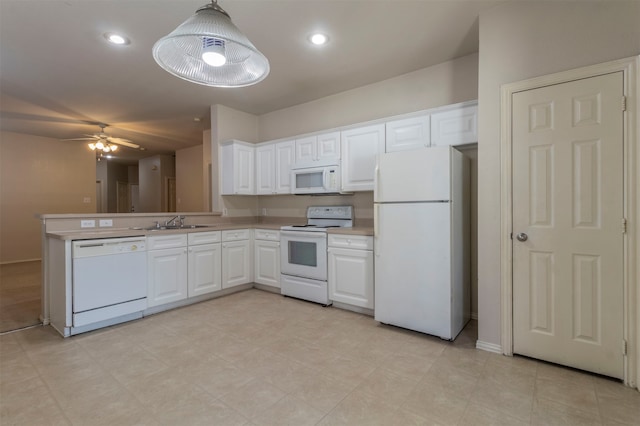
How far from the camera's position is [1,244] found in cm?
600

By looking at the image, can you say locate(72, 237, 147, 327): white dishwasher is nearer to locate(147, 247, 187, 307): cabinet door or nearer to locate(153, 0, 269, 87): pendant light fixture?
locate(147, 247, 187, 307): cabinet door

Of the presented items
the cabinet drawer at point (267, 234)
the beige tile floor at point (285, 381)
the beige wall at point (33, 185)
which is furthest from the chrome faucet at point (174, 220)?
the beige wall at point (33, 185)

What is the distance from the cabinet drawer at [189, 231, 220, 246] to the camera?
356 centimetres

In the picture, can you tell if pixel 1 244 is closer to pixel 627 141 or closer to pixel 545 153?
pixel 545 153

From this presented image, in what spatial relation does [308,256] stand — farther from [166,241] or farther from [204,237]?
[166,241]

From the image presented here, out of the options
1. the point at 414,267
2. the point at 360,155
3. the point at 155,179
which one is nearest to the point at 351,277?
the point at 414,267

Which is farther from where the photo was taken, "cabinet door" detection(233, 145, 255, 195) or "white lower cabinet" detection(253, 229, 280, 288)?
"cabinet door" detection(233, 145, 255, 195)

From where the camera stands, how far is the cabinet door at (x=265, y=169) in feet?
14.5

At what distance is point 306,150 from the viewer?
4.01 meters

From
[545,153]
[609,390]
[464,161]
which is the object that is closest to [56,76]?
[464,161]

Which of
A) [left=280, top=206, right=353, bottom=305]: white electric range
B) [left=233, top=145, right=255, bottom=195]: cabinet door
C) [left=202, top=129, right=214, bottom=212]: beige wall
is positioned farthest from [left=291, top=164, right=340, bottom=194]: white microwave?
[left=202, top=129, right=214, bottom=212]: beige wall

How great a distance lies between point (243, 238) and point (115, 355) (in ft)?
6.60

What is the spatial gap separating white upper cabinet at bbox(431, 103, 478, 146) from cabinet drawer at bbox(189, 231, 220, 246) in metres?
2.73

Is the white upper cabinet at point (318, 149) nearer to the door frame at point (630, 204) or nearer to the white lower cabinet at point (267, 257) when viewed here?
the white lower cabinet at point (267, 257)
